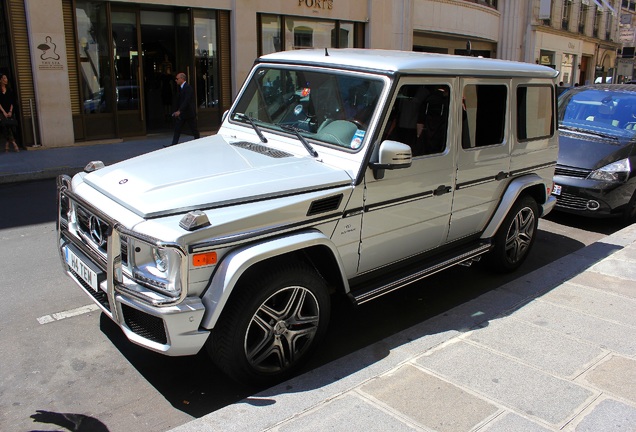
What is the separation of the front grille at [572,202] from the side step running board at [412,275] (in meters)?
3.13

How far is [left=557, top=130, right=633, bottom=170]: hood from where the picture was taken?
7.65 m

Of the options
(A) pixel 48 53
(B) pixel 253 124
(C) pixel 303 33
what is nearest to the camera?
(B) pixel 253 124

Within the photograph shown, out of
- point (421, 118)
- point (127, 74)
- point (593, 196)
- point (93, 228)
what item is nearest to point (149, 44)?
point (127, 74)

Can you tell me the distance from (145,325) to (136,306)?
16 cm

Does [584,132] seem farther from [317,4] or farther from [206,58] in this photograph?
[317,4]

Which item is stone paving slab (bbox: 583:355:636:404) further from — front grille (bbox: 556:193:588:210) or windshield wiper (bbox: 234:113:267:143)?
front grille (bbox: 556:193:588:210)

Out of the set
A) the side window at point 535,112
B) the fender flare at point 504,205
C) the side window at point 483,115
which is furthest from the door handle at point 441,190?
the side window at point 535,112

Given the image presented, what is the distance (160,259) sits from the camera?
310 cm

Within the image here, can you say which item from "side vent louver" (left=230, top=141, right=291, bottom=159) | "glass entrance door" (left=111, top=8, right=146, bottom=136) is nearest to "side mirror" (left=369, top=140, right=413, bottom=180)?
"side vent louver" (left=230, top=141, right=291, bottom=159)

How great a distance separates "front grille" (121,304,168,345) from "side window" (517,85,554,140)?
3794 millimetres

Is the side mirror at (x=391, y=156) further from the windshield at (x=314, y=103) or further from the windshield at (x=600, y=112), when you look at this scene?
the windshield at (x=600, y=112)

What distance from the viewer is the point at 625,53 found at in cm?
3356

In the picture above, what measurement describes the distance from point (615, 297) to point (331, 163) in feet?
9.74

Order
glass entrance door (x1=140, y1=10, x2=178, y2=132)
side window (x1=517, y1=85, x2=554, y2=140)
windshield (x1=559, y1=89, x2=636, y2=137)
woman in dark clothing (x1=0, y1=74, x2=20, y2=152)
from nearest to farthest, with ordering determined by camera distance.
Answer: side window (x1=517, y1=85, x2=554, y2=140), windshield (x1=559, y1=89, x2=636, y2=137), woman in dark clothing (x1=0, y1=74, x2=20, y2=152), glass entrance door (x1=140, y1=10, x2=178, y2=132)
